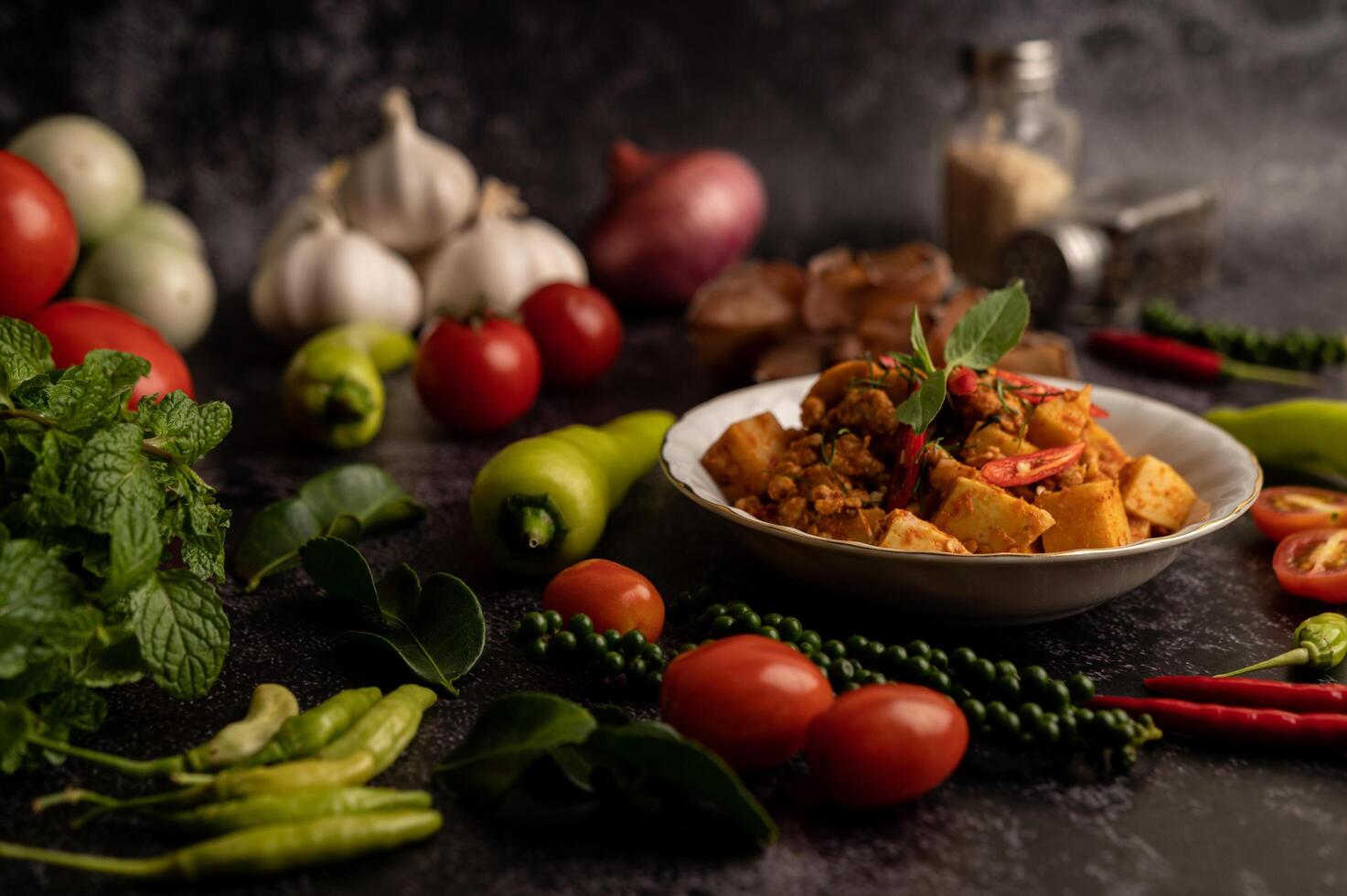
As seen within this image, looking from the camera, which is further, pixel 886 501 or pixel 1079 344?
pixel 1079 344

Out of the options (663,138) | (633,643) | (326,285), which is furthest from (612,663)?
(663,138)

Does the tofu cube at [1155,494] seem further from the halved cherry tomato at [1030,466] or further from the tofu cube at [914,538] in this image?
the tofu cube at [914,538]

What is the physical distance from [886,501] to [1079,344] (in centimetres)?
117

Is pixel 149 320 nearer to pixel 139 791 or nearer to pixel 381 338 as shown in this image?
pixel 381 338

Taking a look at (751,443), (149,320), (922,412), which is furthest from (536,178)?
(922,412)

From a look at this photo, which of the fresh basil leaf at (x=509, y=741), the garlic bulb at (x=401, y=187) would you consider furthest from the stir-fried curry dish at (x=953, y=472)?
the garlic bulb at (x=401, y=187)

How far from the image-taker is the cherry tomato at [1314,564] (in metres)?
1.26

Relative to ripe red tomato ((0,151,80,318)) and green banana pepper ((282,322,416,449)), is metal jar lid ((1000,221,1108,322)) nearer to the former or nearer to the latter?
green banana pepper ((282,322,416,449))

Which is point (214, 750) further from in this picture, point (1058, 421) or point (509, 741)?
point (1058, 421)

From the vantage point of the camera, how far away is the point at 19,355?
1.09m

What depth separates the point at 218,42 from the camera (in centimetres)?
261

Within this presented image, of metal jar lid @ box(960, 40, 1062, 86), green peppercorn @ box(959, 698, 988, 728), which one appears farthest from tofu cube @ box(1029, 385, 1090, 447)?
metal jar lid @ box(960, 40, 1062, 86)

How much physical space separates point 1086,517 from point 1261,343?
3.59 feet

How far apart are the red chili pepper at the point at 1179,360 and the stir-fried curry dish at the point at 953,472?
769 millimetres
